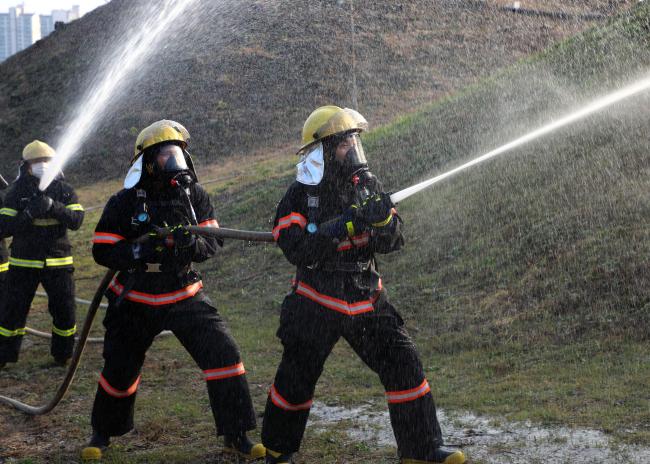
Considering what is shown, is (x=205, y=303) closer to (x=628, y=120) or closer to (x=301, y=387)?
(x=301, y=387)

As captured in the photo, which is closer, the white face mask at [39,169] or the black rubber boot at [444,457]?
the black rubber boot at [444,457]

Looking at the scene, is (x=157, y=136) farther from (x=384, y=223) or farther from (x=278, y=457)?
(x=278, y=457)

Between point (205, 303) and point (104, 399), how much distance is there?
0.92 metres

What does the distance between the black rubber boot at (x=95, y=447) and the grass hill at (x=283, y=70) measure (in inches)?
751

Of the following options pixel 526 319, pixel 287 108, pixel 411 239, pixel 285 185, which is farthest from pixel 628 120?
pixel 287 108

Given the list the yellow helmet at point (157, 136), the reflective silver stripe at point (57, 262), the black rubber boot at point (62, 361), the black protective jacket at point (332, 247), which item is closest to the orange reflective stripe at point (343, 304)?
the black protective jacket at point (332, 247)

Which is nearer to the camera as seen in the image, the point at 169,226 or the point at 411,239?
the point at 169,226

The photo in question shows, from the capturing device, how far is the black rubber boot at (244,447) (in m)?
5.51

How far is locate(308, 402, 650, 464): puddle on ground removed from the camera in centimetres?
496

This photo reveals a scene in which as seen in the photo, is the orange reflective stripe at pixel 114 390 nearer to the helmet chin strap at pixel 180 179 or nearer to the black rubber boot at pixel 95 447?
the black rubber boot at pixel 95 447

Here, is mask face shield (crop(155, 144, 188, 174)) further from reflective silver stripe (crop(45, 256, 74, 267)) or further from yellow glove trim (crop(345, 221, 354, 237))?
reflective silver stripe (crop(45, 256, 74, 267))

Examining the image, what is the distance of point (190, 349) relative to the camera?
18.6ft

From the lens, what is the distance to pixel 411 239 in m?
11.4

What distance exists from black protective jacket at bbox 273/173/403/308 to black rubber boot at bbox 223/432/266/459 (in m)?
1.11
